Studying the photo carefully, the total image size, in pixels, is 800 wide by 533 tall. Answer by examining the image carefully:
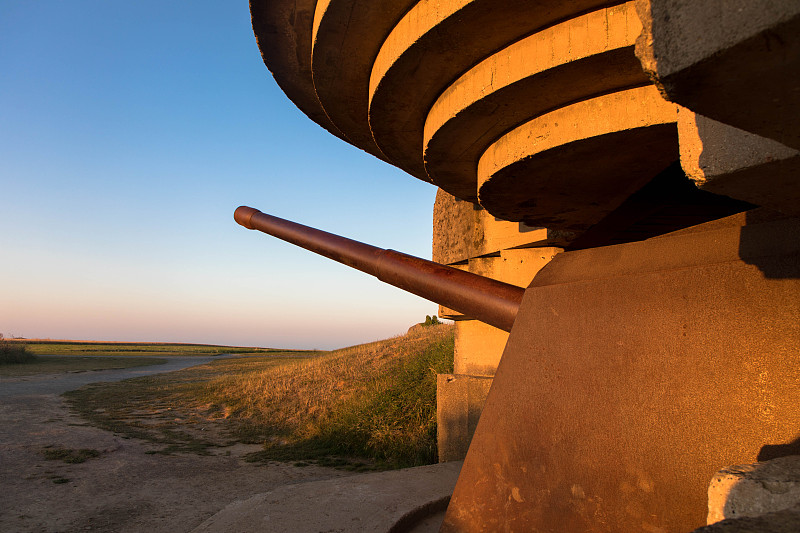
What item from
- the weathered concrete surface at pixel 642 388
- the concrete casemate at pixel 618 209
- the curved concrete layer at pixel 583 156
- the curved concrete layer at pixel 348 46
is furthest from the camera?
the curved concrete layer at pixel 348 46

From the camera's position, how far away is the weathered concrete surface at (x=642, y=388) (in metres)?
1.49

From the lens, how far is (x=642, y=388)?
170 cm

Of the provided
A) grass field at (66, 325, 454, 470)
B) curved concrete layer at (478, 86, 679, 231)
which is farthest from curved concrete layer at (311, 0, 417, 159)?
grass field at (66, 325, 454, 470)

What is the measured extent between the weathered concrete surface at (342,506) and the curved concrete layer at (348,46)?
241 centimetres

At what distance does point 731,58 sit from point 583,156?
1.57 m

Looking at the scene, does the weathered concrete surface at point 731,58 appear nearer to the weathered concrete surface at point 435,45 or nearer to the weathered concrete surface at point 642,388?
the weathered concrete surface at point 642,388

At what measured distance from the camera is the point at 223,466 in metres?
5.72

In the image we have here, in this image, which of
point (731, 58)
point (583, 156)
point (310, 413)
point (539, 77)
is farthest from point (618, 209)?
point (310, 413)

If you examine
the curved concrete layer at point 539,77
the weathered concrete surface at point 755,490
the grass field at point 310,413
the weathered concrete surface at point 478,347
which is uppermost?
the curved concrete layer at point 539,77

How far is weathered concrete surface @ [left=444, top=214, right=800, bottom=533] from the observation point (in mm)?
1494

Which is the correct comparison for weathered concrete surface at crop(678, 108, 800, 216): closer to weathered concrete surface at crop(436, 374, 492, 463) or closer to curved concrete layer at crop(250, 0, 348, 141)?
curved concrete layer at crop(250, 0, 348, 141)

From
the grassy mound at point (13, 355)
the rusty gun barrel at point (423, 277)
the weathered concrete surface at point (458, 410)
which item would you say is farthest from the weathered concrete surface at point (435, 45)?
the grassy mound at point (13, 355)

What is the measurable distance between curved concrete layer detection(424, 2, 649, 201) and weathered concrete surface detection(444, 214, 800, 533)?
26.9 inches

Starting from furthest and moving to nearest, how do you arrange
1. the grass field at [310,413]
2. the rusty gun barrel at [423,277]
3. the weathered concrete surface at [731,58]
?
the grass field at [310,413], the rusty gun barrel at [423,277], the weathered concrete surface at [731,58]
